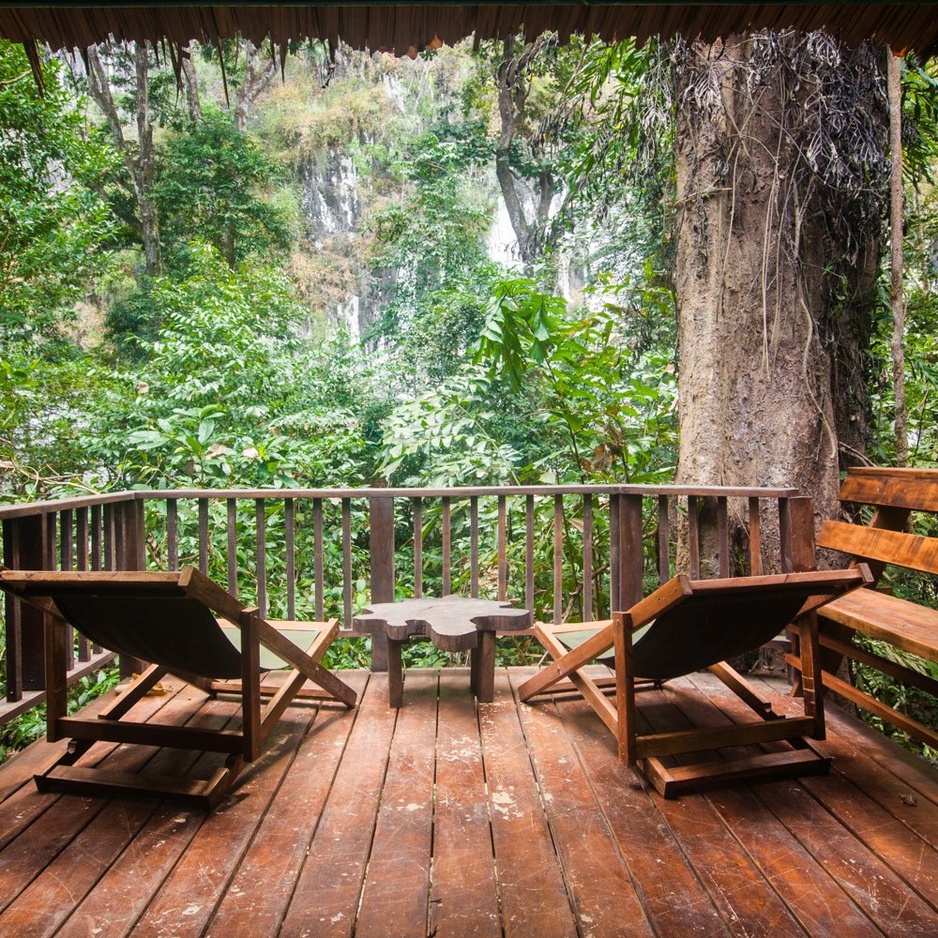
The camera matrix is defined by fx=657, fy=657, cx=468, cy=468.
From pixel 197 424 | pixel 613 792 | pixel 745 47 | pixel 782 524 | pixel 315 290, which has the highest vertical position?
pixel 315 290

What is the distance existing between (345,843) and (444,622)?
954 mm

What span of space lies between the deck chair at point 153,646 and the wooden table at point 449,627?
0.47 meters

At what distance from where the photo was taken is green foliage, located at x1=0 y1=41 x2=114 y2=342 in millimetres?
6883

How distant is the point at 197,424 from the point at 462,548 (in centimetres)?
242

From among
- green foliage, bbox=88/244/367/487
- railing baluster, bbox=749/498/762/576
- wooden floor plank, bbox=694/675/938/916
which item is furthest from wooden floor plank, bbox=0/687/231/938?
railing baluster, bbox=749/498/762/576

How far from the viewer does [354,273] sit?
14695mm

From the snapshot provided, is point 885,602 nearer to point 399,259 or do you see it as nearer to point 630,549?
point 630,549

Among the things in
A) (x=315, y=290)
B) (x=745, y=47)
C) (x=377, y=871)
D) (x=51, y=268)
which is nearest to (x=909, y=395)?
(x=745, y=47)

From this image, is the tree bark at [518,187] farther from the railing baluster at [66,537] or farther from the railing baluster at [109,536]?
the railing baluster at [66,537]

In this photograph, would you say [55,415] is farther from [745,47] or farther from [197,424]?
[745,47]

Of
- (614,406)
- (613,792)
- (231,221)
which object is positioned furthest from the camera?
(231,221)

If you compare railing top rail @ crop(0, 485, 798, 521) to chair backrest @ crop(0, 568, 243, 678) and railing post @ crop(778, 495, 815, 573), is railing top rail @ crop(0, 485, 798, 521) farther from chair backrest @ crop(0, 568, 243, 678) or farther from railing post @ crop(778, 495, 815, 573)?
chair backrest @ crop(0, 568, 243, 678)

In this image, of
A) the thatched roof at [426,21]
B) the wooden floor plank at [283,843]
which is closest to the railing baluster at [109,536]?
the wooden floor plank at [283,843]

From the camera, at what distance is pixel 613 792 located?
2006 mm
